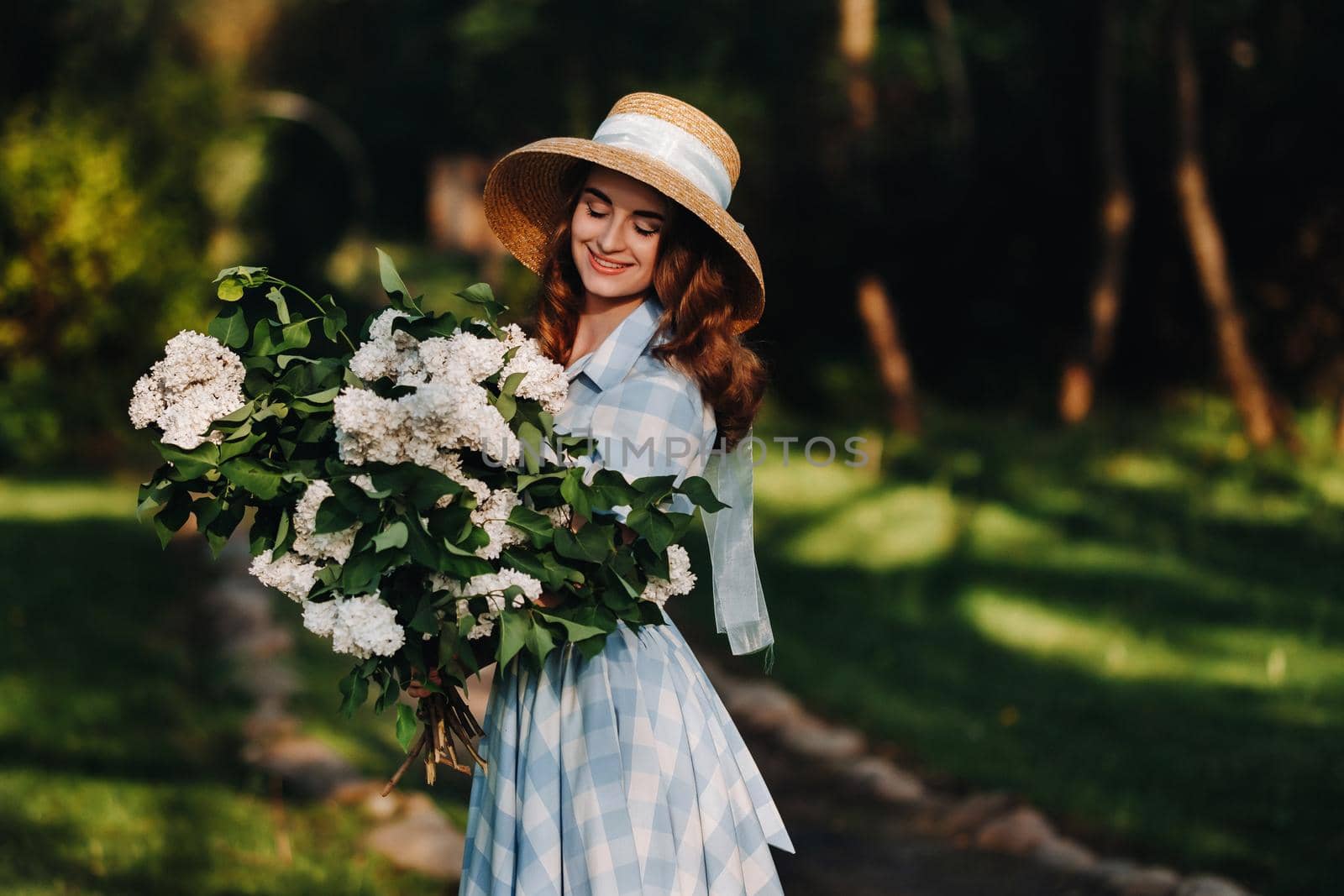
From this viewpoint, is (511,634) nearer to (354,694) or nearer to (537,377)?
(354,694)

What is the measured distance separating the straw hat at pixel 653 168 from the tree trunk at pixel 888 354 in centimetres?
805

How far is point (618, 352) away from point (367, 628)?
0.75 m

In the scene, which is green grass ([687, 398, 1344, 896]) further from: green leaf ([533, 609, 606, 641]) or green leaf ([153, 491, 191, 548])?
green leaf ([153, 491, 191, 548])

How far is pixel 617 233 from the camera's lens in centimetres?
277

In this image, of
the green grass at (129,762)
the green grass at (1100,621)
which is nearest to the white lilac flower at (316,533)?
the green grass at (129,762)

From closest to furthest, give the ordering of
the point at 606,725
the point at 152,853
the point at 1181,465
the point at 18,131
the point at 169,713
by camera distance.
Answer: the point at 606,725 → the point at 152,853 → the point at 169,713 → the point at 1181,465 → the point at 18,131

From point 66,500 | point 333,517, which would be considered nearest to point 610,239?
point 333,517

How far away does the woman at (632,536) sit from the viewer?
251 cm

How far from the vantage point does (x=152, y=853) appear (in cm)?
416

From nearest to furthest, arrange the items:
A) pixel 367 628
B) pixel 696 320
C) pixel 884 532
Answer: pixel 367 628, pixel 696 320, pixel 884 532

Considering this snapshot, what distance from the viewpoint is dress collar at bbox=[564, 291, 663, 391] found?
2.64 meters

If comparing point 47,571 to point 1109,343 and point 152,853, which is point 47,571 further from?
point 1109,343

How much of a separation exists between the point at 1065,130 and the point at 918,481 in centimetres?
396

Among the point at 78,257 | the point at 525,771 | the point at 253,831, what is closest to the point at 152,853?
A: the point at 253,831
